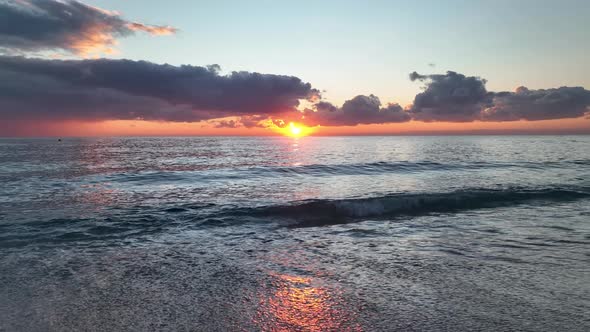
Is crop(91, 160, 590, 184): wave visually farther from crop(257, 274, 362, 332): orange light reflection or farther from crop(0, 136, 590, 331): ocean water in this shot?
crop(257, 274, 362, 332): orange light reflection

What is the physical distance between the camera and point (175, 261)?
9.31 m

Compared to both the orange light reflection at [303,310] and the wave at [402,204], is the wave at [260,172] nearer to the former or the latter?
the wave at [402,204]

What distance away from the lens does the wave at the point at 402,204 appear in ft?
52.6

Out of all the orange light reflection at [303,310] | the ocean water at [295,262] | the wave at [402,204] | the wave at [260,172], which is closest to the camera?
the orange light reflection at [303,310]

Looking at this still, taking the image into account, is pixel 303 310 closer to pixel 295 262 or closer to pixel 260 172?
pixel 295 262

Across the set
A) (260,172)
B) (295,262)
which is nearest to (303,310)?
(295,262)

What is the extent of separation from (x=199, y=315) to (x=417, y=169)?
3383 centimetres

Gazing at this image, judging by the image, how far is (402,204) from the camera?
18125 millimetres

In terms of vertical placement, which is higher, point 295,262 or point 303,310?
point 303,310

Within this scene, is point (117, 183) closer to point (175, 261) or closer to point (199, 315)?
point (175, 261)

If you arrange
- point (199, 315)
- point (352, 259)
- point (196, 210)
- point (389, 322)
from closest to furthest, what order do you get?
point (389, 322) < point (199, 315) < point (352, 259) < point (196, 210)

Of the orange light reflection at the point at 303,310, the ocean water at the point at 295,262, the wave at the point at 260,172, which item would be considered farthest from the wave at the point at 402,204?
the wave at the point at 260,172

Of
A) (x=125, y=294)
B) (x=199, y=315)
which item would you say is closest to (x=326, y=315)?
(x=199, y=315)

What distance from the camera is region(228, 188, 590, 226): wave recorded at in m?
16.0
